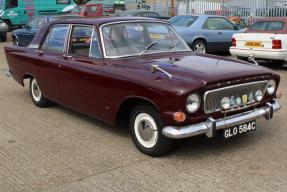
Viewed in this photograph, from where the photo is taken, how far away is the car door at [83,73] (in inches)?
226

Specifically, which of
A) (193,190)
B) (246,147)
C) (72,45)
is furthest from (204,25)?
(193,190)

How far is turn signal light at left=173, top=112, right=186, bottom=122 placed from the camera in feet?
15.2

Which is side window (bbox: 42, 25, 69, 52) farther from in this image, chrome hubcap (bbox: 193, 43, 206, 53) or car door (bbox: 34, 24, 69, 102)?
chrome hubcap (bbox: 193, 43, 206, 53)

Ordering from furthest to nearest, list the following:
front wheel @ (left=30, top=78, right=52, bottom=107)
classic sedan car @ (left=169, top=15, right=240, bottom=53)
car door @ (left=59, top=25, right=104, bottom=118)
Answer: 1. classic sedan car @ (left=169, top=15, right=240, bottom=53)
2. front wheel @ (left=30, top=78, right=52, bottom=107)
3. car door @ (left=59, top=25, right=104, bottom=118)

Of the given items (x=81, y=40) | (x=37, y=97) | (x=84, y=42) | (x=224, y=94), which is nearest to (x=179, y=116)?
(x=224, y=94)

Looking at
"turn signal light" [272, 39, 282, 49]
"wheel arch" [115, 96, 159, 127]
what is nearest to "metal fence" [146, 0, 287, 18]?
"turn signal light" [272, 39, 282, 49]

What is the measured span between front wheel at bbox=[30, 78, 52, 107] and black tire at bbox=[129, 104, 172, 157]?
276cm

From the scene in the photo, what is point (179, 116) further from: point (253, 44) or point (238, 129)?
point (253, 44)

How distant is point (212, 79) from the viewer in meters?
4.74

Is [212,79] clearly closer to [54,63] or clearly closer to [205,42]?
[54,63]

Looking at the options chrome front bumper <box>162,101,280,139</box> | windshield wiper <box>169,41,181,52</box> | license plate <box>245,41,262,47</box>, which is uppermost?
windshield wiper <box>169,41,181,52</box>

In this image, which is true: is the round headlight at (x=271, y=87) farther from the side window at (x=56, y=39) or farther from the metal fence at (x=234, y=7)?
the metal fence at (x=234, y=7)

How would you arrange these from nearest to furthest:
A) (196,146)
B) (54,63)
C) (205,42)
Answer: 1. (196,146)
2. (54,63)
3. (205,42)

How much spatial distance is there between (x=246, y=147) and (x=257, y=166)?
2.07 feet
